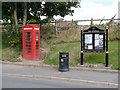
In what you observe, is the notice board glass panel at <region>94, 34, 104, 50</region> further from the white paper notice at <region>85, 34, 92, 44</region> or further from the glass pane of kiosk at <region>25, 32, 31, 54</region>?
the glass pane of kiosk at <region>25, 32, 31, 54</region>

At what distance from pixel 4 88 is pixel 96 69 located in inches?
204

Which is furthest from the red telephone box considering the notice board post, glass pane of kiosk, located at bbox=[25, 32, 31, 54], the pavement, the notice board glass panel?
the notice board glass panel

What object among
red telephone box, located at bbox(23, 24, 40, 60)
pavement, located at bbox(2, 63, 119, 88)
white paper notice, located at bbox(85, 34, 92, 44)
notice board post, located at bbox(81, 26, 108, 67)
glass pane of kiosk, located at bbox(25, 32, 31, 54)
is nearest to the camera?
pavement, located at bbox(2, 63, 119, 88)

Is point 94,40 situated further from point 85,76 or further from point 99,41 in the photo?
point 85,76

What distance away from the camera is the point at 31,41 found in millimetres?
12711

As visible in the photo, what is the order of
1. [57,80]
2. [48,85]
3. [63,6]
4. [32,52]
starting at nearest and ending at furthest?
[48,85], [57,80], [32,52], [63,6]

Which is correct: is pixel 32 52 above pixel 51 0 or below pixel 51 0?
below

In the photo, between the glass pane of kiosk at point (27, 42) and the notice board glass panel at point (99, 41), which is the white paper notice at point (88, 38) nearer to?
the notice board glass panel at point (99, 41)

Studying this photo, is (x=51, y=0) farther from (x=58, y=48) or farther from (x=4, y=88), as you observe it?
(x=4, y=88)

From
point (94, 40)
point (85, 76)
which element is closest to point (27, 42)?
point (94, 40)

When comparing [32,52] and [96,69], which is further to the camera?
[32,52]

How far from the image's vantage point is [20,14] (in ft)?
58.3

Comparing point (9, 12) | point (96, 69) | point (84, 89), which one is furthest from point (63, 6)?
point (84, 89)

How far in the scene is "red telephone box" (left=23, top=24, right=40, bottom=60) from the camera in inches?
494
